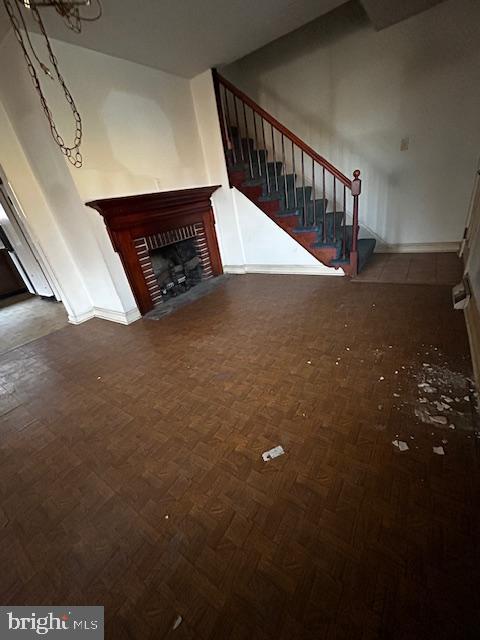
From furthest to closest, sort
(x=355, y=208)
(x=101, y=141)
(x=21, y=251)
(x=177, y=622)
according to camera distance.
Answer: (x=21, y=251)
(x=355, y=208)
(x=101, y=141)
(x=177, y=622)

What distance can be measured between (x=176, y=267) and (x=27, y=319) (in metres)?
2.20

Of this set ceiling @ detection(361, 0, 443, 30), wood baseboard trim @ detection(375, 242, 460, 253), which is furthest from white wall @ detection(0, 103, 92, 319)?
wood baseboard trim @ detection(375, 242, 460, 253)

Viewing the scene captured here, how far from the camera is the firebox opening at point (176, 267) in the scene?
350cm

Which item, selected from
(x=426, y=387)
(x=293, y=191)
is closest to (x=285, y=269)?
(x=293, y=191)

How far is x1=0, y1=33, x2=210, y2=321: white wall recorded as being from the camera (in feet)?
7.70

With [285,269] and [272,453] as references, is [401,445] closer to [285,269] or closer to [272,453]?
[272,453]

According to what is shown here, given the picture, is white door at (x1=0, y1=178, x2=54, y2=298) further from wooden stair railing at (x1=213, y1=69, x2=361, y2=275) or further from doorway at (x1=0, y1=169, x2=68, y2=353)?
wooden stair railing at (x1=213, y1=69, x2=361, y2=275)

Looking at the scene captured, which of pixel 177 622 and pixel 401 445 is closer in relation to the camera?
pixel 177 622

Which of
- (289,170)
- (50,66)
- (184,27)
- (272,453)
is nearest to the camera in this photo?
(272,453)

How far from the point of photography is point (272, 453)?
1.36m

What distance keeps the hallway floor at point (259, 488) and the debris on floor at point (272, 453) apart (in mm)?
26

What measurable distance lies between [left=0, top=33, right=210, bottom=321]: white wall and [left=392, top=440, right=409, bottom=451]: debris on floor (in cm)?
275

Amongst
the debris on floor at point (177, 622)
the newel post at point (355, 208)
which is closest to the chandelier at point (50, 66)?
the newel post at point (355, 208)

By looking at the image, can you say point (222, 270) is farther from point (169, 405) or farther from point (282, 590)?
point (282, 590)
